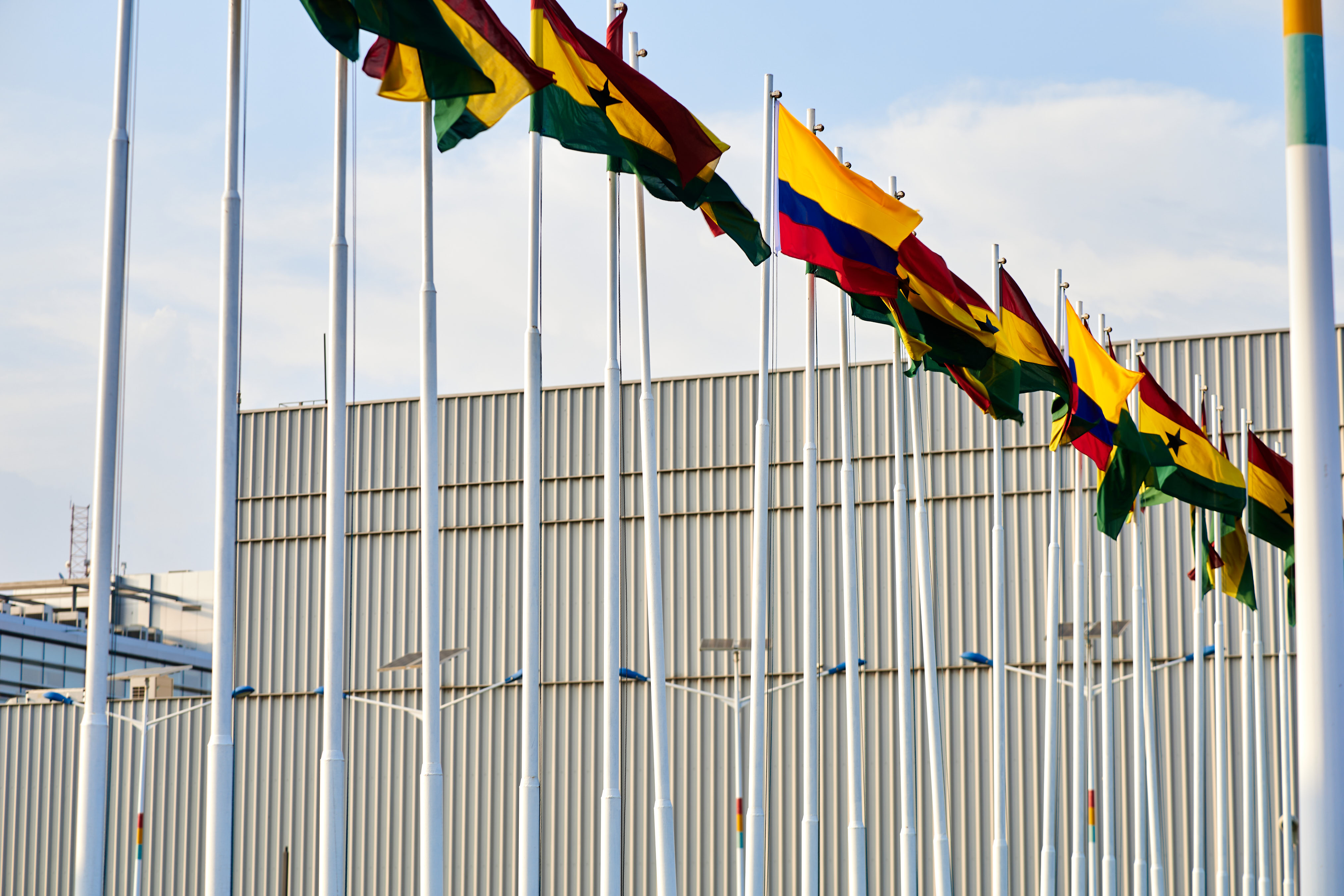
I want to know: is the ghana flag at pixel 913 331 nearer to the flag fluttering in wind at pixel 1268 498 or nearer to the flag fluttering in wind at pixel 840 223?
the flag fluttering in wind at pixel 840 223

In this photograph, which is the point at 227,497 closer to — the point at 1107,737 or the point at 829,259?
the point at 829,259

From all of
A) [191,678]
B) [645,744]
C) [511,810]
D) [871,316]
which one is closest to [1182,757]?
[645,744]

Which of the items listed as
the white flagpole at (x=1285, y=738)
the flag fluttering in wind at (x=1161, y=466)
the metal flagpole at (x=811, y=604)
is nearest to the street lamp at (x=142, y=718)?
the metal flagpole at (x=811, y=604)

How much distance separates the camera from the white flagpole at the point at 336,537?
44.9ft

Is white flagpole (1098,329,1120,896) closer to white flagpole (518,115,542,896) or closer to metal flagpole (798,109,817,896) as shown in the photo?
metal flagpole (798,109,817,896)

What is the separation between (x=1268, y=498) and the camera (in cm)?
2969

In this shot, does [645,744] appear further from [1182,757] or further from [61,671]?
[61,671]

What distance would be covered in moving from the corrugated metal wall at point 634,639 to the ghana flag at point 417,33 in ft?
97.1

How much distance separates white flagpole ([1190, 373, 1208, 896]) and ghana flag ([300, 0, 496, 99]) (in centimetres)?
1886

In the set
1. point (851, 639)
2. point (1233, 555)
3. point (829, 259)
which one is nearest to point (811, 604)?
point (851, 639)

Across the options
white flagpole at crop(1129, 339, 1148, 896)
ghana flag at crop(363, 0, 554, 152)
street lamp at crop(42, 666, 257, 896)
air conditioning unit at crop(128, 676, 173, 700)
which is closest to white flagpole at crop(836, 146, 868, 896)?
white flagpole at crop(1129, 339, 1148, 896)

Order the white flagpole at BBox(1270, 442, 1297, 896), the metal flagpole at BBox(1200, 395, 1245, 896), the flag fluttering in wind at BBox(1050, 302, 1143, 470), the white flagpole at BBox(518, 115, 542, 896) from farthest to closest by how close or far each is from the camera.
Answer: the white flagpole at BBox(1270, 442, 1297, 896) < the metal flagpole at BBox(1200, 395, 1245, 896) < the flag fluttering in wind at BBox(1050, 302, 1143, 470) < the white flagpole at BBox(518, 115, 542, 896)

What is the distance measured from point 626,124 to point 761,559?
732cm

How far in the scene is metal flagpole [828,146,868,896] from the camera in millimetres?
22344
